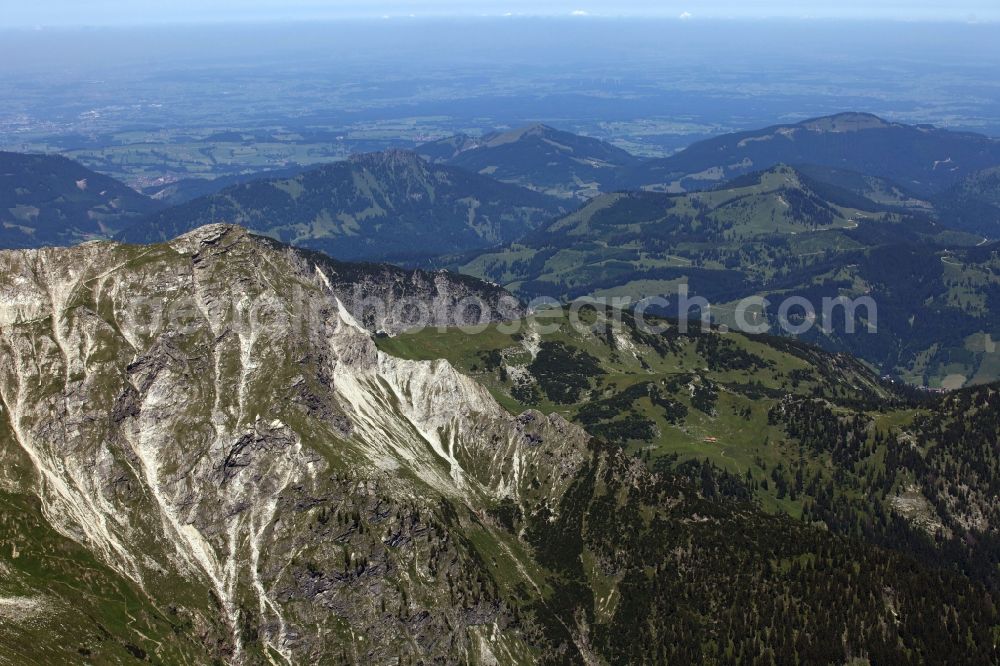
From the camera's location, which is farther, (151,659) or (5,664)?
(151,659)

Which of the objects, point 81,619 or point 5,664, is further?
point 81,619

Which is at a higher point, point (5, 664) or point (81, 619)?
point (5, 664)

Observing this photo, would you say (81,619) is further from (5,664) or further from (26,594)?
(5,664)

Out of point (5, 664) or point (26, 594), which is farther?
point (26, 594)

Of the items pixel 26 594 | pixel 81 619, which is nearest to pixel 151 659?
pixel 81 619

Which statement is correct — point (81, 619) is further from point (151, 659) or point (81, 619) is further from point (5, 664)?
point (5, 664)

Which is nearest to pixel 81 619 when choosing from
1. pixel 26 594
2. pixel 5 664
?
pixel 26 594
